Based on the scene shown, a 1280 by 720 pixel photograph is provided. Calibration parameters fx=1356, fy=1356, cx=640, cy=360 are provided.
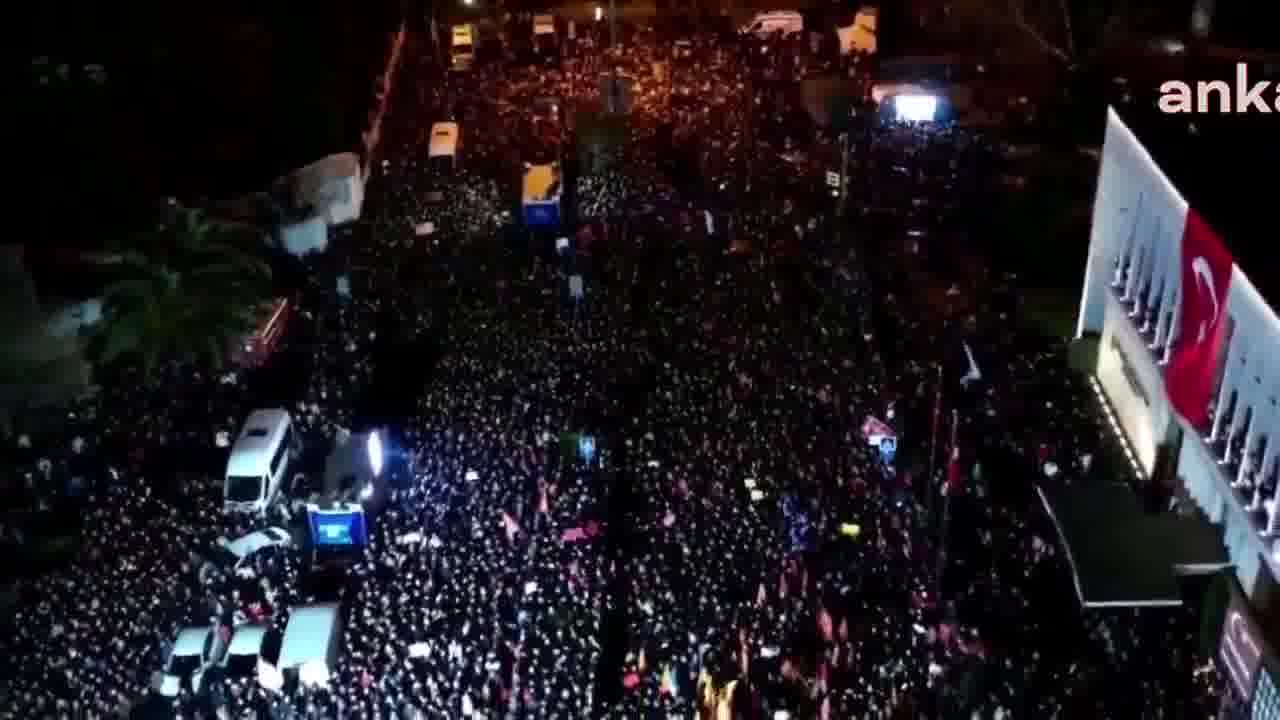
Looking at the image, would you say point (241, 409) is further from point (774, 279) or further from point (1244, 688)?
point (1244, 688)

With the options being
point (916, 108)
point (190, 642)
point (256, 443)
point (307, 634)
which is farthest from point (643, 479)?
point (916, 108)

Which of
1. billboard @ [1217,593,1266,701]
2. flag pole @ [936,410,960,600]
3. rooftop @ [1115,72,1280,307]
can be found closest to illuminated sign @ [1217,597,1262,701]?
billboard @ [1217,593,1266,701]

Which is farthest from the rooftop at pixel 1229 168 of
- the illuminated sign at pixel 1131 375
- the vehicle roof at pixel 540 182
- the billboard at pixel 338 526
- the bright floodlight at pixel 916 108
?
the billboard at pixel 338 526

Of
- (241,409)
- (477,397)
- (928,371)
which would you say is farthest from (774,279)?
(241,409)

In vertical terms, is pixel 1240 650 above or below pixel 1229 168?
below

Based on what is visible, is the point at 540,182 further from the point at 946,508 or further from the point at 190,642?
the point at 190,642

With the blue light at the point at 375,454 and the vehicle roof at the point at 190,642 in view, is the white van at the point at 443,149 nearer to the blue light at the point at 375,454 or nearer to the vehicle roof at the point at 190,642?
the blue light at the point at 375,454

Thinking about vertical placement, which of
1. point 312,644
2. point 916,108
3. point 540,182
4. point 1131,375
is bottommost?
point 312,644
